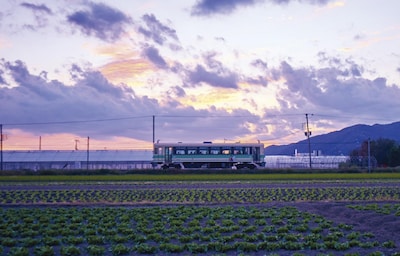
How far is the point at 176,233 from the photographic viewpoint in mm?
15680

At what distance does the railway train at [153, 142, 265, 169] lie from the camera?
67625 mm

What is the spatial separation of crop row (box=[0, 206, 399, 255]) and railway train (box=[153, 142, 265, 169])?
1824 inches

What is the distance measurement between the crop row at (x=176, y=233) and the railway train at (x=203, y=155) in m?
46.3

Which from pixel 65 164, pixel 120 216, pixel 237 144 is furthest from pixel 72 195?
pixel 65 164

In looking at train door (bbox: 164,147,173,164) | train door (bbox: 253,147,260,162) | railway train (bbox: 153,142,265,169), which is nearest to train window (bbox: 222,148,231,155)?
railway train (bbox: 153,142,265,169)

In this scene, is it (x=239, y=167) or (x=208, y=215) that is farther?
(x=239, y=167)

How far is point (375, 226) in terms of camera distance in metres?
17.1

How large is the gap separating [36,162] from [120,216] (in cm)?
6617

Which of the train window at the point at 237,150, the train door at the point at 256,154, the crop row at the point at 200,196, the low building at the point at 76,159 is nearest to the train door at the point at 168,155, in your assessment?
the train window at the point at 237,150

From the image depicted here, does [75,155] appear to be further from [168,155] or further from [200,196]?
[200,196]

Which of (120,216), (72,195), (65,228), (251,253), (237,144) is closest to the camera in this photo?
(251,253)

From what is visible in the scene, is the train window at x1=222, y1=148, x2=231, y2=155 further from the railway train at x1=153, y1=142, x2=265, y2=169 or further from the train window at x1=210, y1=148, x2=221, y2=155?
the train window at x1=210, y1=148, x2=221, y2=155

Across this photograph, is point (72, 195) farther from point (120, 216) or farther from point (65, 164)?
point (65, 164)

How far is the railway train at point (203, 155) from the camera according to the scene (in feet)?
222
